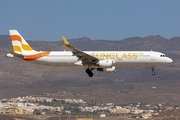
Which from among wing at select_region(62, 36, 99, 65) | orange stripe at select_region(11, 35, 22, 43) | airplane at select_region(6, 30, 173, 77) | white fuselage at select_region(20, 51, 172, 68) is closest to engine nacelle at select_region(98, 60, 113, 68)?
airplane at select_region(6, 30, 173, 77)

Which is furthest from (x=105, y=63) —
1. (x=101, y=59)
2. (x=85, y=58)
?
(x=85, y=58)

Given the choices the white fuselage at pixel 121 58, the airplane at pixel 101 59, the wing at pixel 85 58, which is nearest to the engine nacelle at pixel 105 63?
the airplane at pixel 101 59

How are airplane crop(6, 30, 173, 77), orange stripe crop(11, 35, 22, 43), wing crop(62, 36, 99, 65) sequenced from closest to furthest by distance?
wing crop(62, 36, 99, 65) < airplane crop(6, 30, 173, 77) < orange stripe crop(11, 35, 22, 43)

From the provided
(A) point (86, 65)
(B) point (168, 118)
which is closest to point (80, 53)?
(A) point (86, 65)

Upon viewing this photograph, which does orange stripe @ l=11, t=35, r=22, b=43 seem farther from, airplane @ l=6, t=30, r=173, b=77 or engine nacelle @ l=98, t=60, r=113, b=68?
engine nacelle @ l=98, t=60, r=113, b=68

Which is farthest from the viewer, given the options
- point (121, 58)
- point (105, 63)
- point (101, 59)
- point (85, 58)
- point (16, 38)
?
point (16, 38)

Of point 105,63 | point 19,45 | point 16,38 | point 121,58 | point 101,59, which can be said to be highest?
point 16,38

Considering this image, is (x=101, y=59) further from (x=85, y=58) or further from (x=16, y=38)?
(x=16, y=38)

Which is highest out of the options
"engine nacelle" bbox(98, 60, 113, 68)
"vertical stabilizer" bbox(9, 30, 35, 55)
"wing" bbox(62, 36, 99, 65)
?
"vertical stabilizer" bbox(9, 30, 35, 55)

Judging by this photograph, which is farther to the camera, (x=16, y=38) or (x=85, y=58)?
(x=16, y=38)

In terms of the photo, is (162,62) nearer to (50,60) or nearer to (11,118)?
(50,60)

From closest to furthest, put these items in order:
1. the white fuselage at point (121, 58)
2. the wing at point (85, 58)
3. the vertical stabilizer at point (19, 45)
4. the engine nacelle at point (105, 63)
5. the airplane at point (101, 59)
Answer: the wing at point (85, 58)
the engine nacelle at point (105, 63)
the airplane at point (101, 59)
the white fuselage at point (121, 58)
the vertical stabilizer at point (19, 45)

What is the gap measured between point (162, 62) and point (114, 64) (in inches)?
350

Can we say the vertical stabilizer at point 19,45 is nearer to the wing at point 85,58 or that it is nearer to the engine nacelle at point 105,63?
the wing at point 85,58
